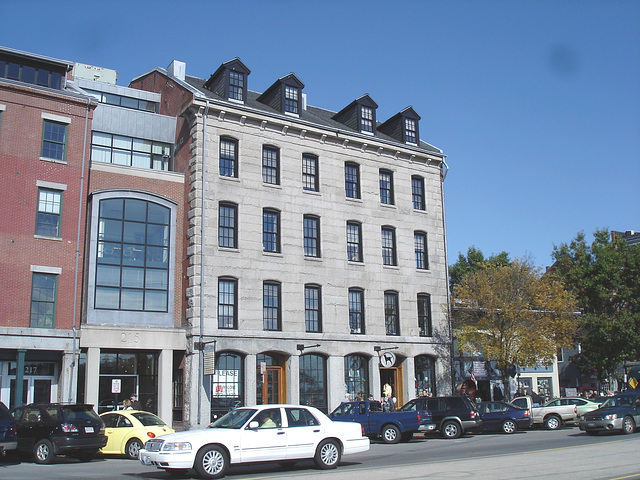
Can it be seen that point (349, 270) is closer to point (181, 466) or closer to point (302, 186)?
point (302, 186)

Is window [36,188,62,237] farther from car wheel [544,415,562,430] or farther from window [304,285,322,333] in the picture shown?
car wheel [544,415,562,430]

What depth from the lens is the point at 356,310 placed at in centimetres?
3266

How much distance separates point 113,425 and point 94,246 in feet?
30.1

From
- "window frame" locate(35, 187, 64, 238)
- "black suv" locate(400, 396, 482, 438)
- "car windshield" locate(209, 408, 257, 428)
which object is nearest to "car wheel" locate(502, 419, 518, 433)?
"black suv" locate(400, 396, 482, 438)

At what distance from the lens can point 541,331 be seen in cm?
3328

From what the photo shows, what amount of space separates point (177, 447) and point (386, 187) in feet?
78.2

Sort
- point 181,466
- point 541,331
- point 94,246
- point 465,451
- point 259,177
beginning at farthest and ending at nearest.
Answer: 1. point 541,331
2. point 259,177
3. point 94,246
4. point 465,451
5. point 181,466

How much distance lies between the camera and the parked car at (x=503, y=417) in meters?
27.6

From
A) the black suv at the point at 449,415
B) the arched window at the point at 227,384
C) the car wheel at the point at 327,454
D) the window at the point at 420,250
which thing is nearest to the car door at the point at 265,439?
the car wheel at the point at 327,454

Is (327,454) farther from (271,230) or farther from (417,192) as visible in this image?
(417,192)

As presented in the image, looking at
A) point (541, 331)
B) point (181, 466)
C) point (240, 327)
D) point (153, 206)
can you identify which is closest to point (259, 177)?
point (153, 206)

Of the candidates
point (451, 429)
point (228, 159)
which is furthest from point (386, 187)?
point (451, 429)

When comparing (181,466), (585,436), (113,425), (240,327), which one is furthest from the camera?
(240,327)

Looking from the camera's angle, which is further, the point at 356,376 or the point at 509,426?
the point at 356,376
